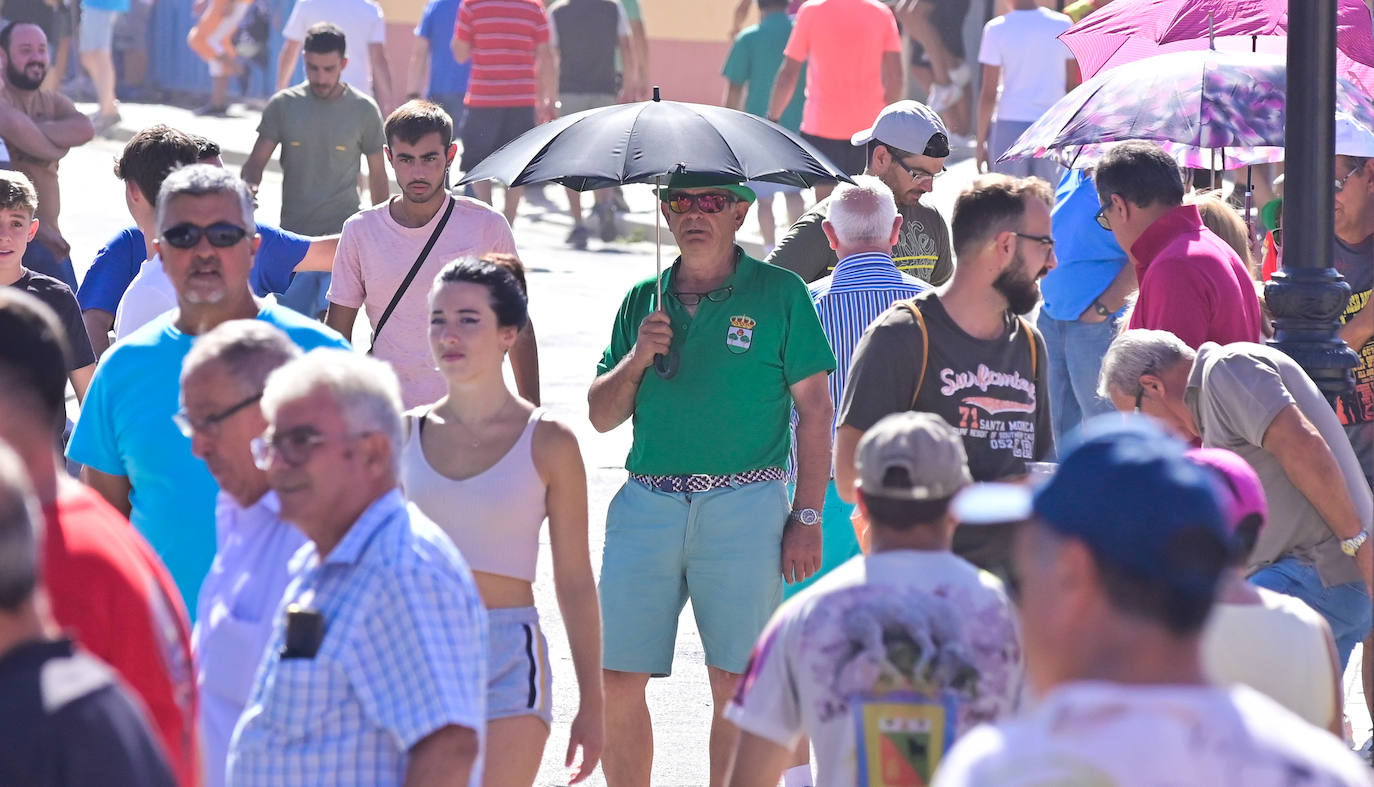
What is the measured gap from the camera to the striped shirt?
15.1m

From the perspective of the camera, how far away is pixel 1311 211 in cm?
608

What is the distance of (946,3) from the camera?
20.5 meters

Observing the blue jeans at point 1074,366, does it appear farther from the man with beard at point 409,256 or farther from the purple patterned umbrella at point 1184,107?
the man with beard at point 409,256

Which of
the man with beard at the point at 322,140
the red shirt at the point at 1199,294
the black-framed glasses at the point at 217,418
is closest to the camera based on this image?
the black-framed glasses at the point at 217,418

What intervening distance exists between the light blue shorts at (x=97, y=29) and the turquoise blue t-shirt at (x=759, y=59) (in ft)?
30.7

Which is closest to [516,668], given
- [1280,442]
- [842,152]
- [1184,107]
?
[1280,442]

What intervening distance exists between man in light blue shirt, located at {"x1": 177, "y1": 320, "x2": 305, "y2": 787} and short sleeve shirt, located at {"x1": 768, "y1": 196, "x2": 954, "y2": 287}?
3.18m

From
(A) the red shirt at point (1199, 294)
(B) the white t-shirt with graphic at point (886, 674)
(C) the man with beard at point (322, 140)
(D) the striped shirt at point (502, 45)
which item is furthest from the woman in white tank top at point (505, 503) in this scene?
(D) the striped shirt at point (502, 45)

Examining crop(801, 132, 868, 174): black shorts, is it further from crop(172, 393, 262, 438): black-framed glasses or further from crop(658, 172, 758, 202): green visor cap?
crop(172, 393, 262, 438): black-framed glasses

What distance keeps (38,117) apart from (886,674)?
7.96m

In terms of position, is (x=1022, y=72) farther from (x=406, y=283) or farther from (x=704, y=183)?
(x=704, y=183)

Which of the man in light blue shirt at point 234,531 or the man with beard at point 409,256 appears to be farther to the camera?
the man with beard at point 409,256

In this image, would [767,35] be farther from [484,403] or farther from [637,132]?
[484,403]

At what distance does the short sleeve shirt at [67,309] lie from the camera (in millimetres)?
6461
